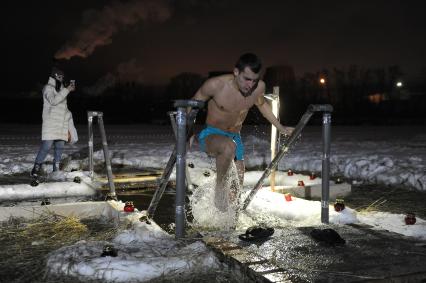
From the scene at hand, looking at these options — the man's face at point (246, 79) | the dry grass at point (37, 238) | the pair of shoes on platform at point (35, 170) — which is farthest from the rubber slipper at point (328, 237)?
the pair of shoes on platform at point (35, 170)

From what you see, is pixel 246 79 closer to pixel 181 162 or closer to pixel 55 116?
pixel 181 162

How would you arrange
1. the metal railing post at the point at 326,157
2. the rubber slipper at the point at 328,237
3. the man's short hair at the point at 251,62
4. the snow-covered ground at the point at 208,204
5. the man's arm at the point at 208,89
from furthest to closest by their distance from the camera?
the man's arm at the point at 208,89 < the metal railing post at the point at 326,157 < the man's short hair at the point at 251,62 < the rubber slipper at the point at 328,237 < the snow-covered ground at the point at 208,204

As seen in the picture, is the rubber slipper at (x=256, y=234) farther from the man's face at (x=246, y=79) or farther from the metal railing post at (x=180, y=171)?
the man's face at (x=246, y=79)

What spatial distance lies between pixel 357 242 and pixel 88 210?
11.9 ft

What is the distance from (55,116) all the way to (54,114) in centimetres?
5

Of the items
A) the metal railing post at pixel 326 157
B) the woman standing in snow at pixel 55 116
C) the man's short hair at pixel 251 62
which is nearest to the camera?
the man's short hair at pixel 251 62

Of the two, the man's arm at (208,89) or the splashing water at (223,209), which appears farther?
the splashing water at (223,209)

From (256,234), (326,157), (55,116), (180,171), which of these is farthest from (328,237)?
(55,116)

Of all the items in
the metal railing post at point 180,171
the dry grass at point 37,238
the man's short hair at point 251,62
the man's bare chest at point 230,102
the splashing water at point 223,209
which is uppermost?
the man's short hair at point 251,62

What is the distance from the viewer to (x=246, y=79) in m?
5.18

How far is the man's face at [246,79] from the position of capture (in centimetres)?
513

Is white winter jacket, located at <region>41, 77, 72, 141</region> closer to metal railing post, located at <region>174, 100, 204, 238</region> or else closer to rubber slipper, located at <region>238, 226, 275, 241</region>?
metal railing post, located at <region>174, 100, 204, 238</region>

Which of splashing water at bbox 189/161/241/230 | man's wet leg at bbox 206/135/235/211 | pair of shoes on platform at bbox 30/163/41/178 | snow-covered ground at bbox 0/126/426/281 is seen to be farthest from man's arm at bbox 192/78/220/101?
pair of shoes on platform at bbox 30/163/41/178

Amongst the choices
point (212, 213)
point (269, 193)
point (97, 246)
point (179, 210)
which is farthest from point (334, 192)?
point (97, 246)
